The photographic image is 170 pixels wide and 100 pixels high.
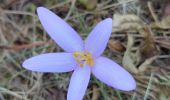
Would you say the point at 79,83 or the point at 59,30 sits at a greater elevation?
the point at 59,30

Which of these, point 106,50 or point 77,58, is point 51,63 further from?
point 106,50

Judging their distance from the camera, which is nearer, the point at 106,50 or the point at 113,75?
the point at 113,75

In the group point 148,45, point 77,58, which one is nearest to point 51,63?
point 77,58

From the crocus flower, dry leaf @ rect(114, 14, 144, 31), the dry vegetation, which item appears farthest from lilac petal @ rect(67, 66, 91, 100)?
dry leaf @ rect(114, 14, 144, 31)

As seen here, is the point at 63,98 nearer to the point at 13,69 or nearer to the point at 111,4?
the point at 13,69

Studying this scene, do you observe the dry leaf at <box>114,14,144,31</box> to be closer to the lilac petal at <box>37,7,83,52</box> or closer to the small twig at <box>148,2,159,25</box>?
the small twig at <box>148,2,159,25</box>

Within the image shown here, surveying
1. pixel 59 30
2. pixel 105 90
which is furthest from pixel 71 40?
pixel 105 90

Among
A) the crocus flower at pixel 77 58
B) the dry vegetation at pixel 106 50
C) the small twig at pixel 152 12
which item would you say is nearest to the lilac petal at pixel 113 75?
the crocus flower at pixel 77 58
